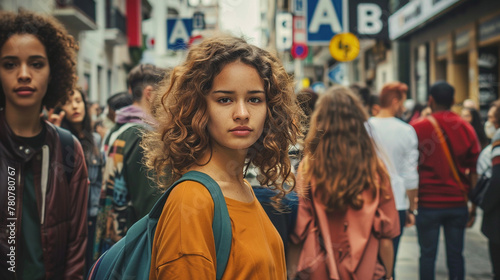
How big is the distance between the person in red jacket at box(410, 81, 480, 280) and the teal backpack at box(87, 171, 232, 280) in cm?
460

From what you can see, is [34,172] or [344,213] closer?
[34,172]

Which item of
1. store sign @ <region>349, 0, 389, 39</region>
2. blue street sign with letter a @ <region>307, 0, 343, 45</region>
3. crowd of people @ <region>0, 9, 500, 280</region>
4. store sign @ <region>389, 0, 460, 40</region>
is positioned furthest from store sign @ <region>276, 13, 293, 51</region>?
crowd of people @ <region>0, 9, 500, 280</region>

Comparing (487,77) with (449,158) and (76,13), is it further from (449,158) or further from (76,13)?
(76,13)

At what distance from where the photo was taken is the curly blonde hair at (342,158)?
373 centimetres

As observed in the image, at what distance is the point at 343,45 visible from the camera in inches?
382

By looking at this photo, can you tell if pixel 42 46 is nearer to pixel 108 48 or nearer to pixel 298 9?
pixel 298 9

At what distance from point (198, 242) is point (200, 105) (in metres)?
0.50

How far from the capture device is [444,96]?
20.2 ft

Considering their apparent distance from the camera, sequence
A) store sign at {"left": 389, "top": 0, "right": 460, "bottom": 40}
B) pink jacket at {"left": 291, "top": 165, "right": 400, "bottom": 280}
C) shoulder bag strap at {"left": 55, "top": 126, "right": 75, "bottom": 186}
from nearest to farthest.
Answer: shoulder bag strap at {"left": 55, "top": 126, "right": 75, "bottom": 186}
pink jacket at {"left": 291, "top": 165, "right": 400, "bottom": 280}
store sign at {"left": 389, "top": 0, "right": 460, "bottom": 40}

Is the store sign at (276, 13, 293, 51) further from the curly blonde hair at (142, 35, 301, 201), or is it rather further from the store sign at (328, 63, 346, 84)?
the curly blonde hair at (142, 35, 301, 201)

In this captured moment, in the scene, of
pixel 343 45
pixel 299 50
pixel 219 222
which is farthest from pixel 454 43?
pixel 219 222

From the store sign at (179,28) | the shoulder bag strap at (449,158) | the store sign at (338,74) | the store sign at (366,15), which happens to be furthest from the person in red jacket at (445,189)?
the store sign at (179,28)

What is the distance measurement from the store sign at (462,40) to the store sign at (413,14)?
3.11 feet

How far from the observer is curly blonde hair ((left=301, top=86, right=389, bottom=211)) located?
12.2 ft
